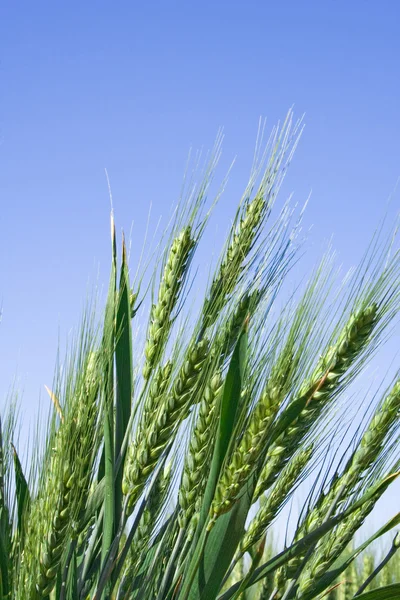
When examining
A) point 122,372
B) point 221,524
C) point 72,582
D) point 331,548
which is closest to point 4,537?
point 72,582

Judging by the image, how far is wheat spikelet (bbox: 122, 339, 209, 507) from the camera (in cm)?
127

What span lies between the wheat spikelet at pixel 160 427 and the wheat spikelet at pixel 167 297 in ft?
0.39

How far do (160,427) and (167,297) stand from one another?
0.27 meters

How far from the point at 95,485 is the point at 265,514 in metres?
0.39

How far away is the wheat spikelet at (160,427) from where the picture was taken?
127cm

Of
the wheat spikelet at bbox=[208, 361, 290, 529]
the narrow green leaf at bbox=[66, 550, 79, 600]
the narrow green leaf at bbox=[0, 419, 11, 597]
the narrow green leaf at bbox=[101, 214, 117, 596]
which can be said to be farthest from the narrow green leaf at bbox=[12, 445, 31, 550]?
the wheat spikelet at bbox=[208, 361, 290, 529]

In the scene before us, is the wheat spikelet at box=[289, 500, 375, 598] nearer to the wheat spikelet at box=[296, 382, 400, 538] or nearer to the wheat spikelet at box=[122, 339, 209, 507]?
the wheat spikelet at box=[296, 382, 400, 538]

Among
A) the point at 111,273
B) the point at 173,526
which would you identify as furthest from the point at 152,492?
the point at 111,273

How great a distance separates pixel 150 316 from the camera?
147 cm

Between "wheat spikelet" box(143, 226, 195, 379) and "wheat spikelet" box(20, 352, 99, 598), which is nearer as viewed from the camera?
"wheat spikelet" box(20, 352, 99, 598)

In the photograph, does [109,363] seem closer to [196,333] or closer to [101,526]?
[196,333]

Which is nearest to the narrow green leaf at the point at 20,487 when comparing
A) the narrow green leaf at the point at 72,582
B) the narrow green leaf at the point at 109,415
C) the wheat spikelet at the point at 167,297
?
the narrow green leaf at the point at 72,582

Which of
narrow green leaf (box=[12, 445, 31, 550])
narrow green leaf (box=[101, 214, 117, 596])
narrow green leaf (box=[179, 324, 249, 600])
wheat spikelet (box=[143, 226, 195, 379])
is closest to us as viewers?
narrow green leaf (box=[179, 324, 249, 600])

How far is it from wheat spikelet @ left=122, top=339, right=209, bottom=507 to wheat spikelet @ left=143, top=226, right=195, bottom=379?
12 centimetres
